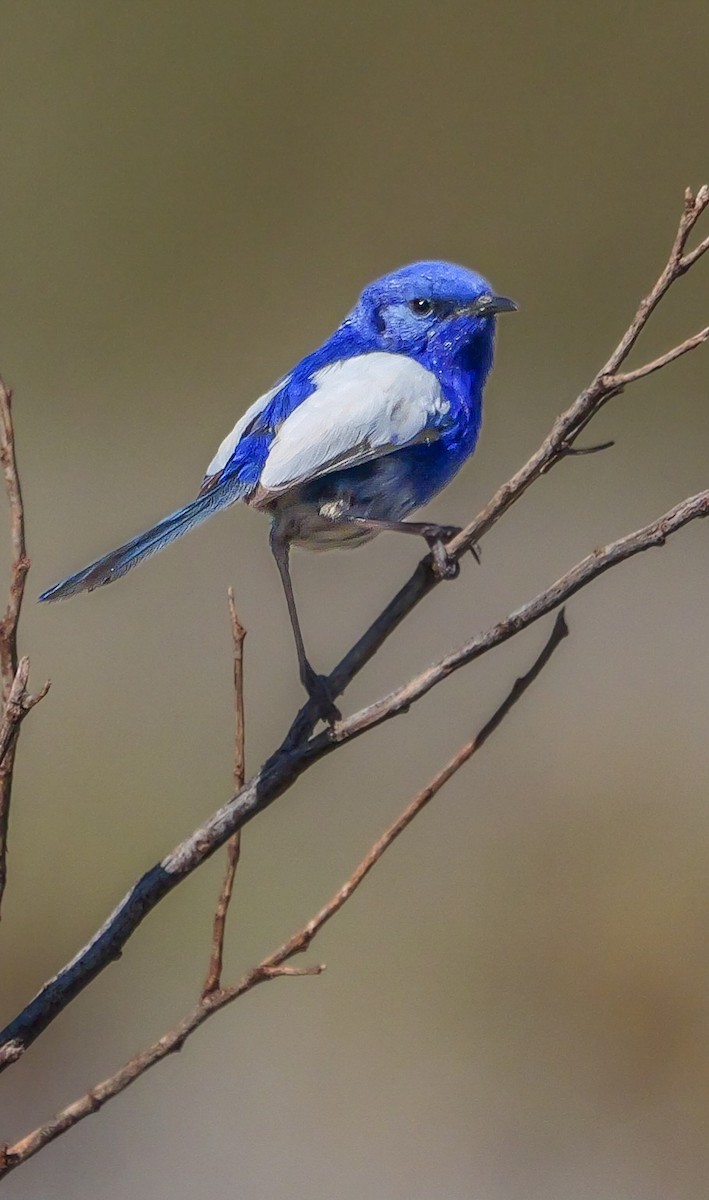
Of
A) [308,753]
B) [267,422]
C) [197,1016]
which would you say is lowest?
[197,1016]

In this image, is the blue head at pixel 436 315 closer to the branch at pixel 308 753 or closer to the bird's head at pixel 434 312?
the bird's head at pixel 434 312

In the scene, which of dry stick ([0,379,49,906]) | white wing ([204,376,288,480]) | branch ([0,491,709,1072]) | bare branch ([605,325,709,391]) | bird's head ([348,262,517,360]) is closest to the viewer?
dry stick ([0,379,49,906])

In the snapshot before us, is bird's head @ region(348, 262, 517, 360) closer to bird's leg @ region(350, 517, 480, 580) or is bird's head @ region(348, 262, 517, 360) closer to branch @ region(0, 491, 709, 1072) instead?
bird's leg @ region(350, 517, 480, 580)

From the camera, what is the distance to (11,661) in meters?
1.38

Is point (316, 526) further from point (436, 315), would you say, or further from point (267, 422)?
point (436, 315)

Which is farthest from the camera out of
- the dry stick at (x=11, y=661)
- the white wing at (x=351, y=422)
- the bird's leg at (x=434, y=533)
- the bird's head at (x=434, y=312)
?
the bird's head at (x=434, y=312)

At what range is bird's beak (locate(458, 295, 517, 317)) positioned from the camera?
2.11 metres

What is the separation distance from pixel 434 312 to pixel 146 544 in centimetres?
63

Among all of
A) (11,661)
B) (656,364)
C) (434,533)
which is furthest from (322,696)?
(656,364)

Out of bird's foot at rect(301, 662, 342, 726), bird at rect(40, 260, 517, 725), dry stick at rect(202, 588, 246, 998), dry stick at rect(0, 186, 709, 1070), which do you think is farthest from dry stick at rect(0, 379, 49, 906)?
bird's foot at rect(301, 662, 342, 726)

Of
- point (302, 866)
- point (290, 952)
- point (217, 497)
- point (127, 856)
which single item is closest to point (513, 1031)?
point (302, 866)

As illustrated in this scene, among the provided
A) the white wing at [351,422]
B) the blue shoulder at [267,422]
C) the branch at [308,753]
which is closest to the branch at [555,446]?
the branch at [308,753]

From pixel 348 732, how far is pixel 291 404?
2.37 feet

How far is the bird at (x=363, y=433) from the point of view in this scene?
190 centimetres
